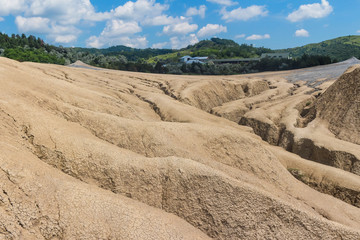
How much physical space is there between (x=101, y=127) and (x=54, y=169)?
5.17 meters

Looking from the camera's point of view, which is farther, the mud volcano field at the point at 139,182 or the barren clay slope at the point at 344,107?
the barren clay slope at the point at 344,107

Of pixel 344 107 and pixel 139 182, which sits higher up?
pixel 344 107

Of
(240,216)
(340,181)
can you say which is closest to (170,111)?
(340,181)

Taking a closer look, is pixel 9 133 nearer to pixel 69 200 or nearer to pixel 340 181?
pixel 69 200

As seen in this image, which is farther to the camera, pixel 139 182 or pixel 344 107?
pixel 344 107

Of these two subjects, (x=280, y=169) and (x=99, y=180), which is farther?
(x=280, y=169)

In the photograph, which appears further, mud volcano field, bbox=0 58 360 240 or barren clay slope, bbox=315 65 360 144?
barren clay slope, bbox=315 65 360 144

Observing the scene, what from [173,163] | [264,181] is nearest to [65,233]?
[173,163]

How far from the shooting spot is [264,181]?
16500mm

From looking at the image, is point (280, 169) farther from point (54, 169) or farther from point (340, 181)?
point (54, 169)

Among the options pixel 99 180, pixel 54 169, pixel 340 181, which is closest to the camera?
pixel 54 169

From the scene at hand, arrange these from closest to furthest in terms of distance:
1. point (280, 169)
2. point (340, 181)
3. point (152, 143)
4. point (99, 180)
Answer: point (99, 180), point (152, 143), point (280, 169), point (340, 181)

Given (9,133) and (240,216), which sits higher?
(9,133)

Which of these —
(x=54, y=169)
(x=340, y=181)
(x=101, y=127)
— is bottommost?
(x=340, y=181)
